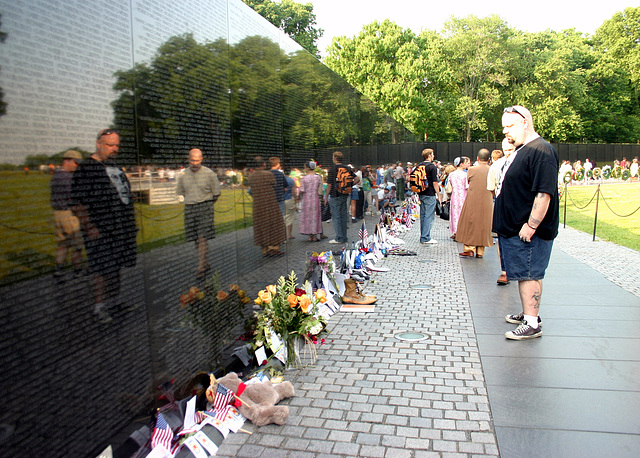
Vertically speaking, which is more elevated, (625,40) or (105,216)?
(625,40)

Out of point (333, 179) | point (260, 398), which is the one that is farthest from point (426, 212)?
point (260, 398)

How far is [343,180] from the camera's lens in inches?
356

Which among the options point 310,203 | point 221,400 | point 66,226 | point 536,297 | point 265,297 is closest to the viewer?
→ point 66,226

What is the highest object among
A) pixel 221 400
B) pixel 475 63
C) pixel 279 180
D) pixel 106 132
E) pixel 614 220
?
pixel 475 63

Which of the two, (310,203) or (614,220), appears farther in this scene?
(614,220)

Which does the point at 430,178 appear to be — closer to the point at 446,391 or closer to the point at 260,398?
the point at 446,391

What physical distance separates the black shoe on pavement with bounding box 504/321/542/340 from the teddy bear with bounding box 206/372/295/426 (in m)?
2.54

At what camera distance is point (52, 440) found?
2395mm

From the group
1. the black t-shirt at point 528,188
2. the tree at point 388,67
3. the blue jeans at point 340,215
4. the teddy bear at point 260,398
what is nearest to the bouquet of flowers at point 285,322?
the teddy bear at point 260,398

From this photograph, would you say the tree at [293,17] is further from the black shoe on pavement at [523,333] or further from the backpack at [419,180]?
the black shoe on pavement at [523,333]

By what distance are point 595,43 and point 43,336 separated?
69413 millimetres

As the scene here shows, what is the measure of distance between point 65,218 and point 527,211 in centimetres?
423

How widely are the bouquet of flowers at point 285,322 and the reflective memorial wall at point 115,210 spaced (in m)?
0.30

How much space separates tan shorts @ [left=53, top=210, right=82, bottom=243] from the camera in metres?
2.49
